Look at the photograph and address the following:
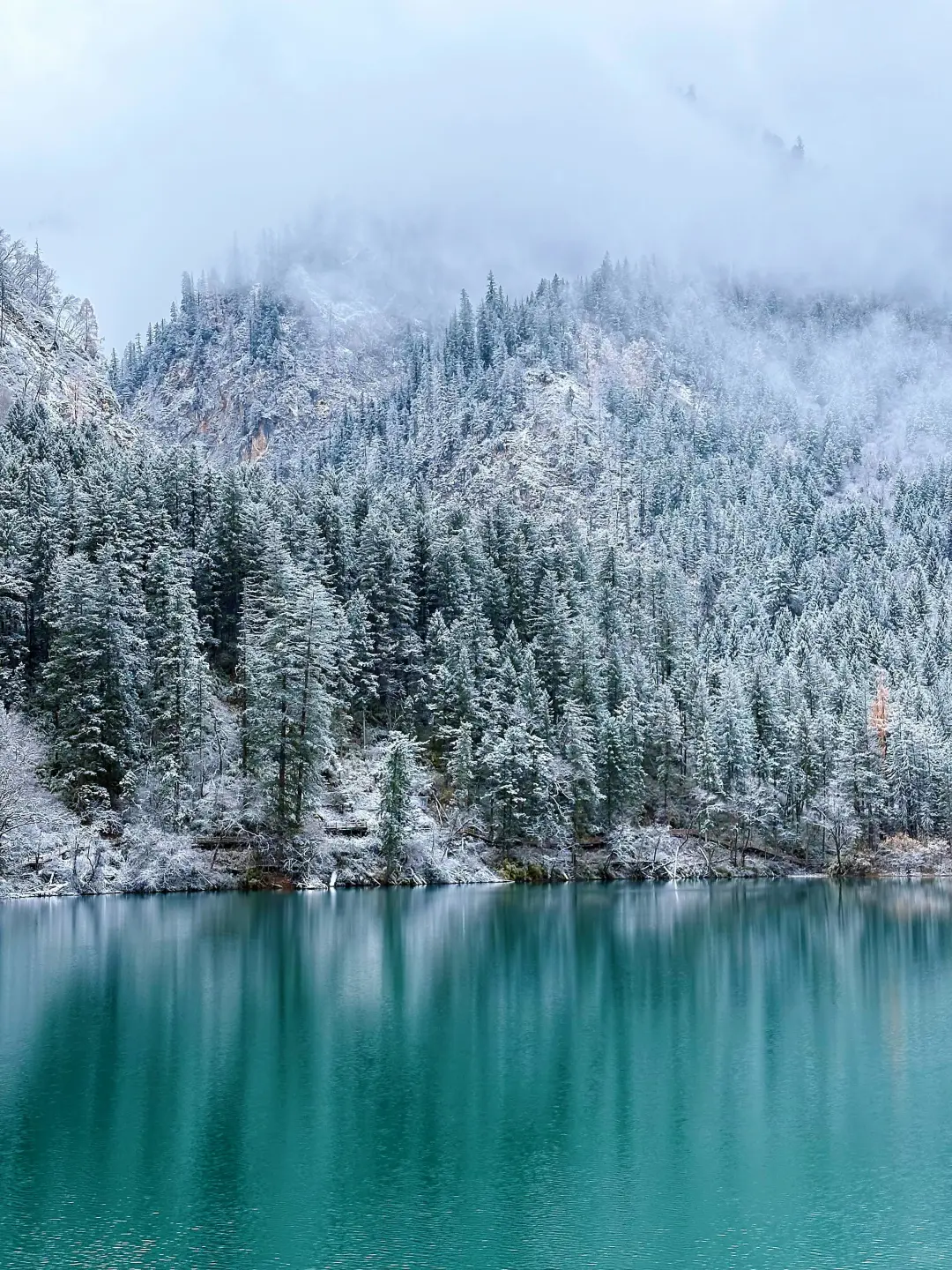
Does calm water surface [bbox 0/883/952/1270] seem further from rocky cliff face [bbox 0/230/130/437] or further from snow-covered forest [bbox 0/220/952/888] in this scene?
rocky cliff face [bbox 0/230/130/437]

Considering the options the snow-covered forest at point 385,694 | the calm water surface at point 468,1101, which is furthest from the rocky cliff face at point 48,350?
the calm water surface at point 468,1101

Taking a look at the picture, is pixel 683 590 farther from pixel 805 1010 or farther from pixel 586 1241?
pixel 586 1241

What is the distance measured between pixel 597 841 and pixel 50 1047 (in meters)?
71.2

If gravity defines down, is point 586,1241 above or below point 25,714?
below

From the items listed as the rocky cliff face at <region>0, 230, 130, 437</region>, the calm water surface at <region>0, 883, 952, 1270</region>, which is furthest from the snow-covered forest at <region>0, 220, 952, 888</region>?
the calm water surface at <region>0, 883, 952, 1270</region>

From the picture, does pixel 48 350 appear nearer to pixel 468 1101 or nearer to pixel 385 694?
pixel 385 694

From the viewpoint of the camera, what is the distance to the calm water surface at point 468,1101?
2255 cm

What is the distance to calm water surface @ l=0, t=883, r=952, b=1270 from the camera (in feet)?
74.0

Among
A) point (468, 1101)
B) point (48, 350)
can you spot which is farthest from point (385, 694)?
point (48, 350)

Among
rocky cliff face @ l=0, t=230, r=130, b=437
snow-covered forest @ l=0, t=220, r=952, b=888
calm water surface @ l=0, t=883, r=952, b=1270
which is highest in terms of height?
rocky cliff face @ l=0, t=230, r=130, b=437

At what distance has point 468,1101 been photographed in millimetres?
31891

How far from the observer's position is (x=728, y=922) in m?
70.1

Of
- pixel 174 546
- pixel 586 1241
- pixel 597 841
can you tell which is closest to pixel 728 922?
pixel 597 841

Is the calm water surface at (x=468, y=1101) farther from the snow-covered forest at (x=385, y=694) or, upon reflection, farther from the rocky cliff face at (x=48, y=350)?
the rocky cliff face at (x=48, y=350)
